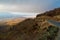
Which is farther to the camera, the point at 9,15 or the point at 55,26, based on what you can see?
the point at 9,15

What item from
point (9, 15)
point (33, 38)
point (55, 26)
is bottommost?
point (33, 38)

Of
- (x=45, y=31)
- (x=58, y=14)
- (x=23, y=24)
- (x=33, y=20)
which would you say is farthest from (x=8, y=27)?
(x=58, y=14)

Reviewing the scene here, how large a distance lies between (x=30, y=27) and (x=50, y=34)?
62 cm

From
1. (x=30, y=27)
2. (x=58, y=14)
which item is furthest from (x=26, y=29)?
(x=58, y=14)

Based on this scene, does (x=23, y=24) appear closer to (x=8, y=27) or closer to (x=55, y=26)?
(x=8, y=27)

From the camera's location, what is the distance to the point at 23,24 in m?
4.36

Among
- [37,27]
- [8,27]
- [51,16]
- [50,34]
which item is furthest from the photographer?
[51,16]

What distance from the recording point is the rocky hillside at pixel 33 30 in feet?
12.3

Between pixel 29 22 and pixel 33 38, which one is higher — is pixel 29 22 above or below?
above

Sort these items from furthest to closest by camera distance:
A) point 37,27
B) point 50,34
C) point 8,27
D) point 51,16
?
point 51,16 < point 8,27 < point 37,27 < point 50,34

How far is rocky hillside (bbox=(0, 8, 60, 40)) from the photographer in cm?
374

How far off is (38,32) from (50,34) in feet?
0.97

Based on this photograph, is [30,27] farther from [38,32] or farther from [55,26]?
[55,26]

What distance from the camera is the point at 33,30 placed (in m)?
3.99
